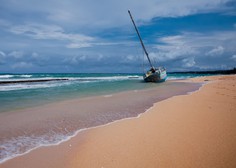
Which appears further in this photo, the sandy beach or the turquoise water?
the turquoise water

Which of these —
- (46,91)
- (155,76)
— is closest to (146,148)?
(46,91)

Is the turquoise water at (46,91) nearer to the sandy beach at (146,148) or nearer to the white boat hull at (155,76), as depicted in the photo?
the white boat hull at (155,76)

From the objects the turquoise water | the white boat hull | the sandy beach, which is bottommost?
the sandy beach

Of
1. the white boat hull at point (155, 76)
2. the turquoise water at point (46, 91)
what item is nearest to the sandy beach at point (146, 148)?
the turquoise water at point (46, 91)

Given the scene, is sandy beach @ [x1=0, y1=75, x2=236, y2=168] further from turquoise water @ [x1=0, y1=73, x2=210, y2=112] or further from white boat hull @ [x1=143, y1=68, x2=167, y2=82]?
white boat hull @ [x1=143, y1=68, x2=167, y2=82]

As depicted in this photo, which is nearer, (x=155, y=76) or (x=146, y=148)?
(x=146, y=148)

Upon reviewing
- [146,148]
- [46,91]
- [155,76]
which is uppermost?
[155,76]

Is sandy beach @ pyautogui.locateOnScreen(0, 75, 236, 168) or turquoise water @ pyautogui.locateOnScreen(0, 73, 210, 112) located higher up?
turquoise water @ pyautogui.locateOnScreen(0, 73, 210, 112)

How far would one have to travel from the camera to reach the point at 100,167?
10.7 ft

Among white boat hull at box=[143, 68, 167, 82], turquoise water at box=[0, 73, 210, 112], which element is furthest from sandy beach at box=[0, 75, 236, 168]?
white boat hull at box=[143, 68, 167, 82]

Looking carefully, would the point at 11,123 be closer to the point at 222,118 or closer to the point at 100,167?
the point at 100,167

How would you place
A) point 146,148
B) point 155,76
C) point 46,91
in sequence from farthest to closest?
point 155,76, point 46,91, point 146,148

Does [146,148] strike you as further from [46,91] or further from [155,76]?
[155,76]

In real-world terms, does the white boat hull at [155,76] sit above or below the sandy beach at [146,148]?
above
